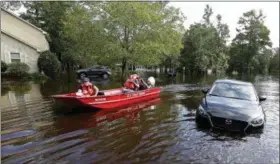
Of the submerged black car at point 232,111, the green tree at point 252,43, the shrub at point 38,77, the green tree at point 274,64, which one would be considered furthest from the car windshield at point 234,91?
the green tree at point 274,64

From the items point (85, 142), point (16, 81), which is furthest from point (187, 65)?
point (85, 142)

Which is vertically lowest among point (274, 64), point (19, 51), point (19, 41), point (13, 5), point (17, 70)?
point (17, 70)

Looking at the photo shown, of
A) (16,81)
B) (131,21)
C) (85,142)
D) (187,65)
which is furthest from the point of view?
(187,65)

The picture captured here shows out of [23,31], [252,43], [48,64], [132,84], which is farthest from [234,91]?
[252,43]

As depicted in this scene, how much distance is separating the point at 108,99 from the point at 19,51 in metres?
17.8

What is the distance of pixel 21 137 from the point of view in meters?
7.09

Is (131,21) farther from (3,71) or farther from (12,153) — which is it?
(12,153)

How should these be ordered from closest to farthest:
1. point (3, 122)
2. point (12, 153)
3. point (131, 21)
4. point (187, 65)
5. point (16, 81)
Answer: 1. point (12, 153)
2. point (3, 122)
3. point (16, 81)
4. point (131, 21)
5. point (187, 65)

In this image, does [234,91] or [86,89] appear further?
[86,89]

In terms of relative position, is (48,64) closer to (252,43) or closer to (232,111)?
(232,111)

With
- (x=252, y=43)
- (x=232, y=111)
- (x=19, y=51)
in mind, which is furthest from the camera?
(x=252, y=43)

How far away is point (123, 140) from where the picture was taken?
23.4ft

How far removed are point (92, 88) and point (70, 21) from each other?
69.0 feet

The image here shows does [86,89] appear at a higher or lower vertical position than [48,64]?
lower
